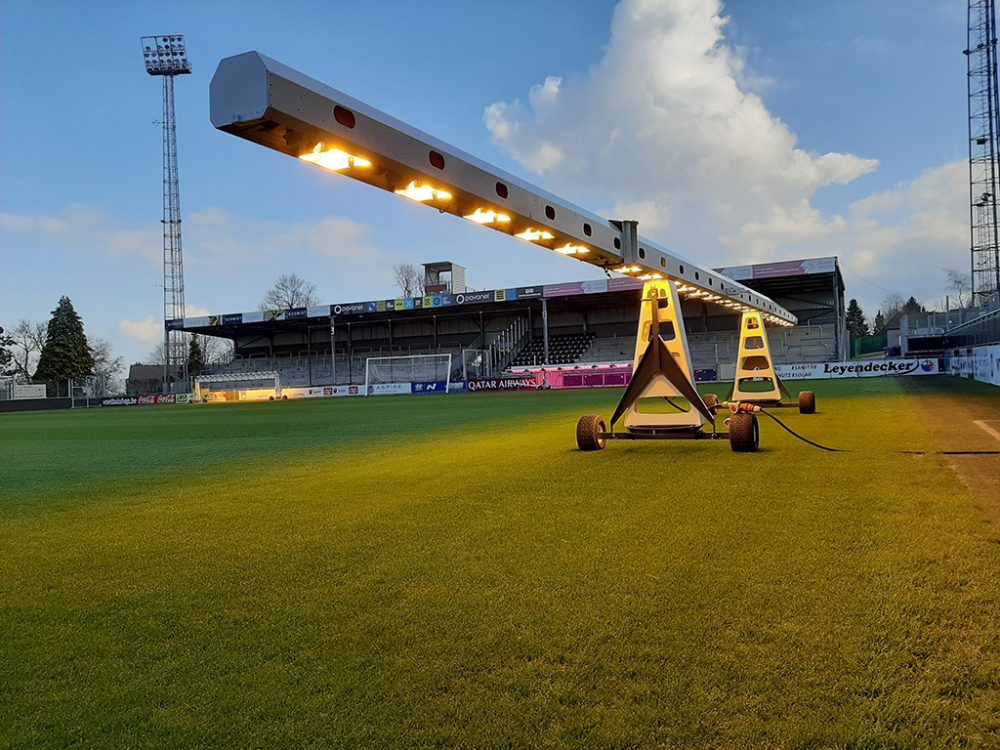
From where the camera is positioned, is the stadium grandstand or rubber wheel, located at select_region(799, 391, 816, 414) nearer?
rubber wheel, located at select_region(799, 391, 816, 414)

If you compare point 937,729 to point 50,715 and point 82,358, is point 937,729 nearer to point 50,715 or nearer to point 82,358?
point 50,715

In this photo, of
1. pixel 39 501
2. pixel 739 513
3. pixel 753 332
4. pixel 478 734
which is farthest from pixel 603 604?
pixel 753 332

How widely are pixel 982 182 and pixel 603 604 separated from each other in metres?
71.0

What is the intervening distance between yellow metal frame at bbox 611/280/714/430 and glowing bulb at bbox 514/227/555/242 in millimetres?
3528

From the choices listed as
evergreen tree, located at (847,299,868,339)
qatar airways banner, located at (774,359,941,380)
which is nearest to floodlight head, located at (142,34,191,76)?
qatar airways banner, located at (774,359,941,380)

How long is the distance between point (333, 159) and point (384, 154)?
33 cm

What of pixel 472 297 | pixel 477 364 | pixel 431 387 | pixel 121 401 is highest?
pixel 472 297

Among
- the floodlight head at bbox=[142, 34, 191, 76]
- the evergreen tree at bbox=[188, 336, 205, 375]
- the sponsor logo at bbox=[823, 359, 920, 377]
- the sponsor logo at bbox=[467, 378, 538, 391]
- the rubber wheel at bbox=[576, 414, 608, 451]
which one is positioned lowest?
the rubber wheel at bbox=[576, 414, 608, 451]

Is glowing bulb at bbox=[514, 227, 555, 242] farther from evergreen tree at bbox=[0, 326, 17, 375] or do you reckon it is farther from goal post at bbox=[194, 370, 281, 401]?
evergreen tree at bbox=[0, 326, 17, 375]

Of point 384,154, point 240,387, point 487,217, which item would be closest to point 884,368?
point 487,217

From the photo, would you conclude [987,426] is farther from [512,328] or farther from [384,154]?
[512,328]

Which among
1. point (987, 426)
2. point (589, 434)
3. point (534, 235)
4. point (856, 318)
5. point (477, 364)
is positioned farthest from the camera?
point (856, 318)

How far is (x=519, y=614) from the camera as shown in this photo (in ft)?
10.7

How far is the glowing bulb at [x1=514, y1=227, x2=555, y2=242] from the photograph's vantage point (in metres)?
5.95
